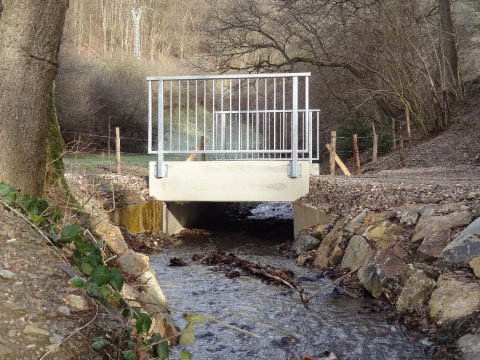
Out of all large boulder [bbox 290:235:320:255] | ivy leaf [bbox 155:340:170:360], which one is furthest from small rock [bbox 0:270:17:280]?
large boulder [bbox 290:235:320:255]

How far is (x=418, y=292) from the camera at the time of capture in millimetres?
4922

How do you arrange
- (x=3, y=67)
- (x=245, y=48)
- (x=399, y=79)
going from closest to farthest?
(x=3, y=67) → (x=399, y=79) → (x=245, y=48)

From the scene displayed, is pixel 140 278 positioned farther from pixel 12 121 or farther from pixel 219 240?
pixel 219 240

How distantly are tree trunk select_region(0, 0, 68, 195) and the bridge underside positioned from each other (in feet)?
21.3

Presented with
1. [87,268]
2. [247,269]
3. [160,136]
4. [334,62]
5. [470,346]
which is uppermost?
[334,62]

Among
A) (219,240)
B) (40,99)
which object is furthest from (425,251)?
(219,240)

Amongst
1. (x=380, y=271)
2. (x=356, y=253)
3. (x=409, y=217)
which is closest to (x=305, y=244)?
(x=356, y=253)

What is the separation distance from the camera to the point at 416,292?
494 centimetres

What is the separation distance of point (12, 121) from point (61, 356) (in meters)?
1.80

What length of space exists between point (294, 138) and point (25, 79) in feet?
21.0

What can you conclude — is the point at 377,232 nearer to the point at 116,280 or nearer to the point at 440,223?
the point at 440,223

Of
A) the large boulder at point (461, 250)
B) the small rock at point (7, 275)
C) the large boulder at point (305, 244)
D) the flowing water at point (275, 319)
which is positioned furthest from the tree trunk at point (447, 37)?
the small rock at point (7, 275)

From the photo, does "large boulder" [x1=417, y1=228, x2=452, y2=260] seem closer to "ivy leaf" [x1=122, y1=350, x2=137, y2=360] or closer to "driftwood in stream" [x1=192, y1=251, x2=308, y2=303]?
"driftwood in stream" [x1=192, y1=251, x2=308, y2=303]

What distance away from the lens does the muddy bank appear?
440 centimetres
